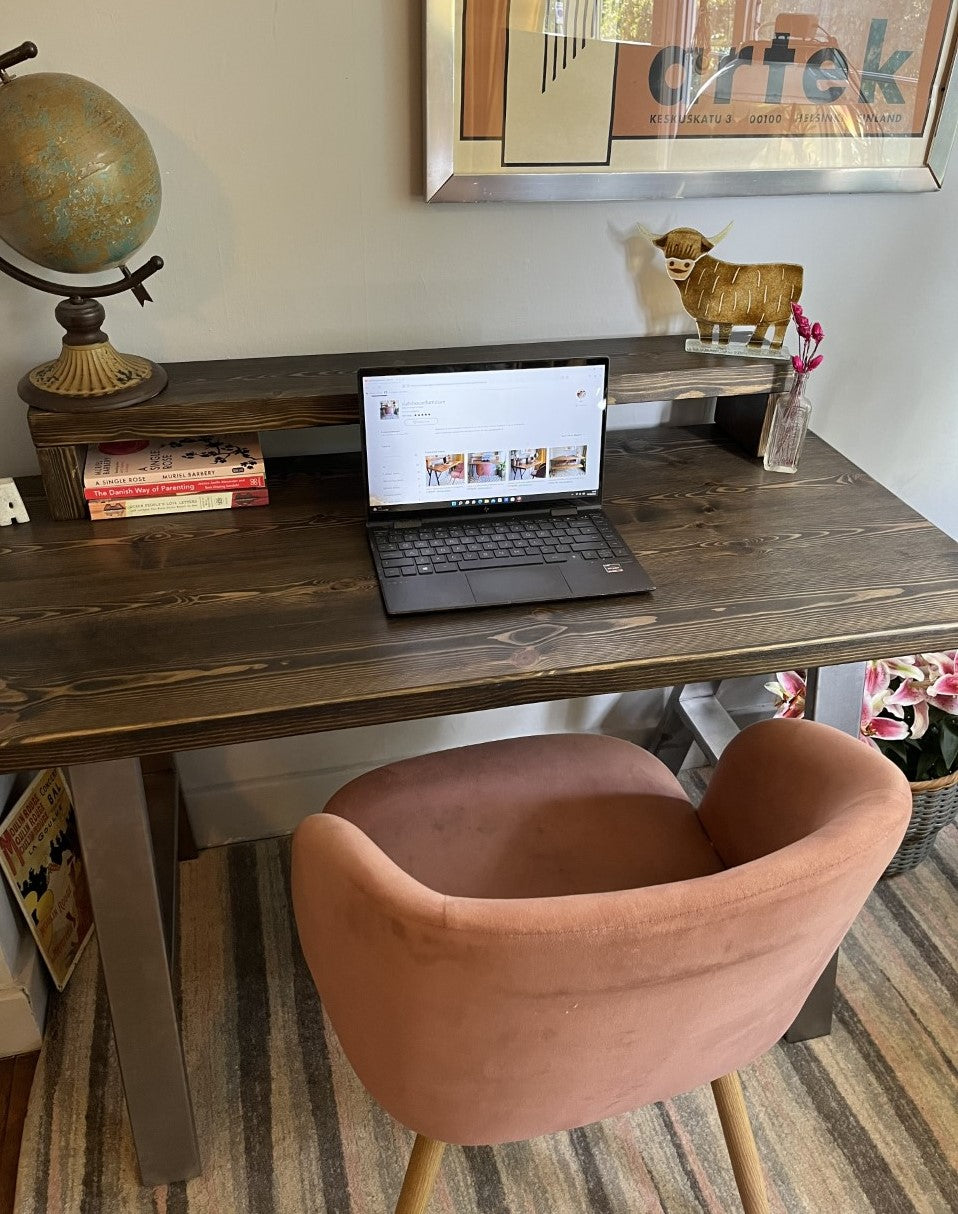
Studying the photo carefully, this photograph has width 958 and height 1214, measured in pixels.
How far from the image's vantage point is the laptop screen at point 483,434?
1295 mm

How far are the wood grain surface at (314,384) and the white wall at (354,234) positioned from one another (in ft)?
0.16

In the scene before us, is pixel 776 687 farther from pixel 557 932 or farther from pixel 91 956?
pixel 91 956

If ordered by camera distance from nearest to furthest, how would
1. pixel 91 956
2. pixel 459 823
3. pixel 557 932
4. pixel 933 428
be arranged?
1. pixel 557 932
2. pixel 459 823
3. pixel 91 956
4. pixel 933 428

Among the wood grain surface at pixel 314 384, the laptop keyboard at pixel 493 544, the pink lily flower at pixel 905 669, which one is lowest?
the pink lily flower at pixel 905 669

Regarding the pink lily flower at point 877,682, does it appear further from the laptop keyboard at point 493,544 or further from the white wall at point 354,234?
the laptop keyboard at point 493,544

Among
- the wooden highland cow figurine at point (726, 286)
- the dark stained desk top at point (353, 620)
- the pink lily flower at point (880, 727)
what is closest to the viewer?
the dark stained desk top at point (353, 620)

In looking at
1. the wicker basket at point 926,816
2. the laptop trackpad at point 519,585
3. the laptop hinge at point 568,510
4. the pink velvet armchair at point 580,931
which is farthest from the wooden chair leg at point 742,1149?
the laptop hinge at point 568,510

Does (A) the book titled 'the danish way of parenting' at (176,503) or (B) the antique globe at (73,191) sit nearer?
(B) the antique globe at (73,191)

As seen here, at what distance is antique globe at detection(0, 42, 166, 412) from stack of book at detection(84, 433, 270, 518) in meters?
0.10

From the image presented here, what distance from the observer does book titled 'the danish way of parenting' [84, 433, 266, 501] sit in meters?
1.33

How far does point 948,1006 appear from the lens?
160 centimetres

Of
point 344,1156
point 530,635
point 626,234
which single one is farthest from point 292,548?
point 344,1156

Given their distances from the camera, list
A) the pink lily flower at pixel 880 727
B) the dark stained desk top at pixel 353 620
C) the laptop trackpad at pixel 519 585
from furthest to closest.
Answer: the pink lily flower at pixel 880 727 < the laptop trackpad at pixel 519 585 < the dark stained desk top at pixel 353 620

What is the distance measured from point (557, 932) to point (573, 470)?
2.58 ft
